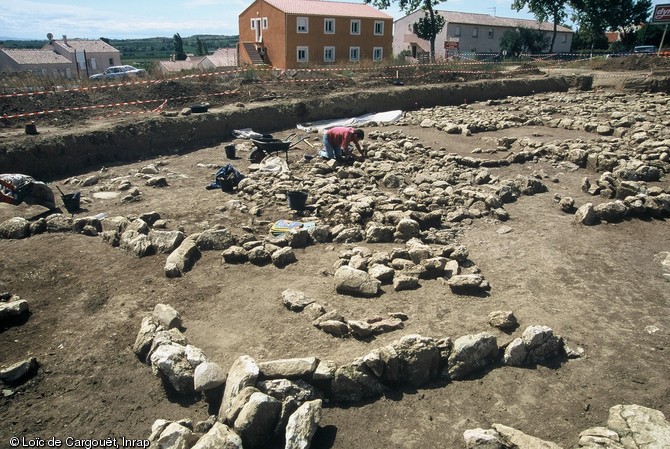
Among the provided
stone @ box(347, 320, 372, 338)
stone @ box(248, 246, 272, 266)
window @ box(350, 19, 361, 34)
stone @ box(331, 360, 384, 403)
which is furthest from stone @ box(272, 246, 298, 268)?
window @ box(350, 19, 361, 34)

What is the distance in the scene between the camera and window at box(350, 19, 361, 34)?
37.3m

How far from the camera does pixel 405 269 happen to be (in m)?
5.99

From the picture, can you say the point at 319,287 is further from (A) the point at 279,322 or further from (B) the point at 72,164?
(B) the point at 72,164

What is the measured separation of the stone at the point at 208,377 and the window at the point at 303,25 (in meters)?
34.5

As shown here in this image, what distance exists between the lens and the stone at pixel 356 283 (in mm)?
5477

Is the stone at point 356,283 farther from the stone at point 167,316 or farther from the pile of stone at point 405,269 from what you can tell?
the stone at point 167,316

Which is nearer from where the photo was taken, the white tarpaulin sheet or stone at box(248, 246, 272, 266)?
stone at box(248, 246, 272, 266)

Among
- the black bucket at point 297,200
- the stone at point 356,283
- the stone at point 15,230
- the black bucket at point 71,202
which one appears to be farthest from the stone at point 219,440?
the black bucket at point 71,202

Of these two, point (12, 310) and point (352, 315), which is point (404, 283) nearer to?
point (352, 315)

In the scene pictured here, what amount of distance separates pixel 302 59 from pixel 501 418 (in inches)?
1382

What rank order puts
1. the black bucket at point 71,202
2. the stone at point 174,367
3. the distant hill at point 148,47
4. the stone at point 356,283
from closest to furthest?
the stone at point 174,367 < the stone at point 356,283 < the black bucket at point 71,202 < the distant hill at point 148,47

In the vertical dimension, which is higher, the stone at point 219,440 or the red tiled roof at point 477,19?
the red tiled roof at point 477,19

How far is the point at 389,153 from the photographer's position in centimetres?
1153

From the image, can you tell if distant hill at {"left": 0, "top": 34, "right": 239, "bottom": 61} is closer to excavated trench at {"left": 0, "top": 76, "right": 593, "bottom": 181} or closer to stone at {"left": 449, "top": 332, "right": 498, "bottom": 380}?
→ excavated trench at {"left": 0, "top": 76, "right": 593, "bottom": 181}
